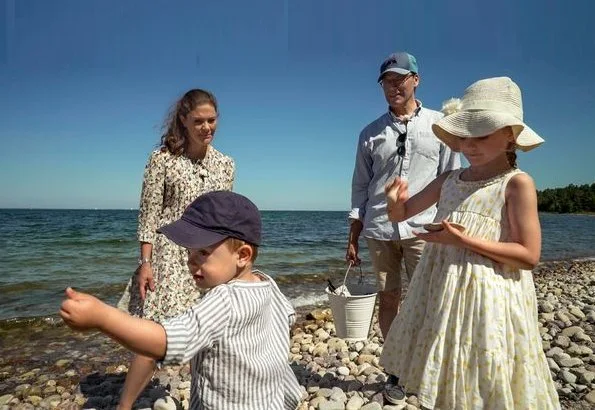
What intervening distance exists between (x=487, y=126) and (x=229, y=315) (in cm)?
160

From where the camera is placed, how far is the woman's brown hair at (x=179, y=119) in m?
3.18

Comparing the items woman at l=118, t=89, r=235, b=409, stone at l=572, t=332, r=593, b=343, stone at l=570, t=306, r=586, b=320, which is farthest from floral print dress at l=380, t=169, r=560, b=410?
stone at l=570, t=306, r=586, b=320

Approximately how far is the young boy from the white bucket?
227 cm

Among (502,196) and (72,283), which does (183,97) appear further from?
(72,283)

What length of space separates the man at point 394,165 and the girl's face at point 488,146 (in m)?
1.32

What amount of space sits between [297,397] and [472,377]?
2.89 ft

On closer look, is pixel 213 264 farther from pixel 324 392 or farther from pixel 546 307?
pixel 546 307

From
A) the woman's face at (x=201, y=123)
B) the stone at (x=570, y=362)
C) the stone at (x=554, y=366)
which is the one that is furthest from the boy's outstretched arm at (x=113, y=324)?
the stone at (x=570, y=362)

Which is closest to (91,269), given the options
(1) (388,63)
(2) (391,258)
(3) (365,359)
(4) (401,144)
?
(3) (365,359)

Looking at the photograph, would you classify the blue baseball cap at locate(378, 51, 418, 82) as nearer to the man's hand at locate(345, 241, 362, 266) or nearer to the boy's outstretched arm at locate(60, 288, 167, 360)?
the man's hand at locate(345, 241, 362, 266)

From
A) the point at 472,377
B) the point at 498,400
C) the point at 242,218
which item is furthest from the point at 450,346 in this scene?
the point at 242,218

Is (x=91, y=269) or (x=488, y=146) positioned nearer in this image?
(x=488, y=146)

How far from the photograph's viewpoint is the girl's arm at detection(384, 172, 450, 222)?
2.66 meters

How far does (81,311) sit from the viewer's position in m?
1.17
